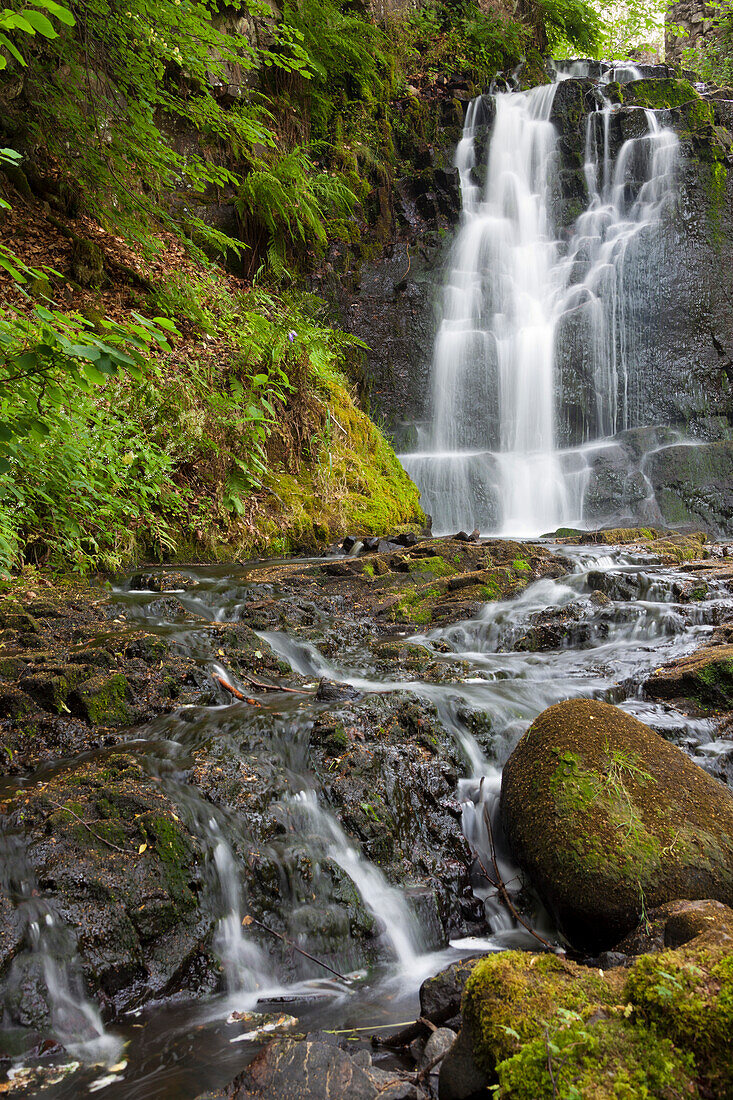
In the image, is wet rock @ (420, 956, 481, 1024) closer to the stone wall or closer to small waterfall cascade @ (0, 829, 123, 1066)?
small waterfall cascade @ (0, 829, 123, 1066)

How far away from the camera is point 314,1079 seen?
1.79 metres

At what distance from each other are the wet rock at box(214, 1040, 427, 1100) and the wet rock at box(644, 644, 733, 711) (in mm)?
3734

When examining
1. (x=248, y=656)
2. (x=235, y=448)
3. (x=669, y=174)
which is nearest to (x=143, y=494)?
(x=235, y=448)

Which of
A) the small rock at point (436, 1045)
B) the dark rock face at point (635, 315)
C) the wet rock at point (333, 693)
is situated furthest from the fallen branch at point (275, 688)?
the dark rock face at point (635, 315)

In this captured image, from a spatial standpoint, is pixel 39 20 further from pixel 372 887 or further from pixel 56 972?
pixel 372 887

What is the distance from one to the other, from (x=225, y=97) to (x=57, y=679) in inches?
495

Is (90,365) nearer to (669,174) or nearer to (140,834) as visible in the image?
(140,834)

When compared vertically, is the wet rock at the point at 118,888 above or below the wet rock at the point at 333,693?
below

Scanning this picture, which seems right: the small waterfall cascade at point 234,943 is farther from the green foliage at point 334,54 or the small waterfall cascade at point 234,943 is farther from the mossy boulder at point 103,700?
the green foliage at point 334,54

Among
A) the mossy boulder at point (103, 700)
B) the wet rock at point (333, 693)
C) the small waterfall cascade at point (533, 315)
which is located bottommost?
the wet rock at point (333, 693)

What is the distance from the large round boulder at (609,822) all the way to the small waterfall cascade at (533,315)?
9379mm

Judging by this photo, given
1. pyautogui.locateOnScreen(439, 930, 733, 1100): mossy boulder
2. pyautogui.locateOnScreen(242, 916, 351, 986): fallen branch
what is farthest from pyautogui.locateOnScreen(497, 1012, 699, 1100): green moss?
pyautogui.locateOnScreen(242, 916, 351, 986): fallen branch

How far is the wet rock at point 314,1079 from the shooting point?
5.75 ft

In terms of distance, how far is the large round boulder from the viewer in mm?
2871
